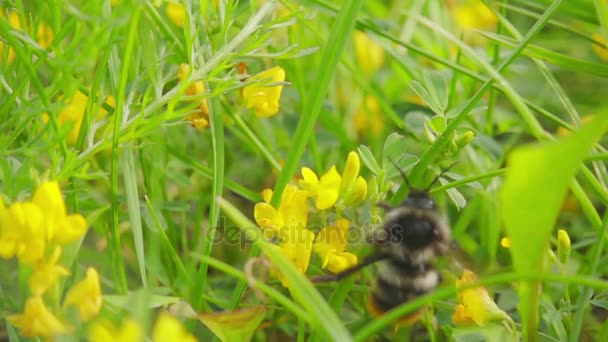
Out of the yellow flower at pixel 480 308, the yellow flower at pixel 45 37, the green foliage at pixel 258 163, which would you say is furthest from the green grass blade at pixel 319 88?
the yellow flower at pixel 45 37

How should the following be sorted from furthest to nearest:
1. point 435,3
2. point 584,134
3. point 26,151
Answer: point 435,3
point 26,151
point 584,134

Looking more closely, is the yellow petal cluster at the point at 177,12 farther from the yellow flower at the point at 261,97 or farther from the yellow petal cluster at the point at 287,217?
the yellow petal cluster at the point at 287,217

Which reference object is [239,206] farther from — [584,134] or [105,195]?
[584,134]

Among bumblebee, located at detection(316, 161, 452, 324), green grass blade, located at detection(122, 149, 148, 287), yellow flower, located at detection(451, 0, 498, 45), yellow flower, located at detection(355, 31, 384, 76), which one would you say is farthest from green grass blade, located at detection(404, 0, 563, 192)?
yellow flower, located at detection(451, 0, 498, 45)

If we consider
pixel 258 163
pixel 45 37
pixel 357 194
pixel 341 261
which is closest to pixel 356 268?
pixel 341 261

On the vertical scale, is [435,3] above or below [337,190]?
above

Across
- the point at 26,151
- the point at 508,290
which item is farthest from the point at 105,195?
the point at 508,290

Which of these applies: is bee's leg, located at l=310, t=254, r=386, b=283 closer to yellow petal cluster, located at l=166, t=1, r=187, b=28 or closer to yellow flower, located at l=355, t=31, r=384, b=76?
yellow petal cluster, located at l=166, t=1, r=187, b=28
